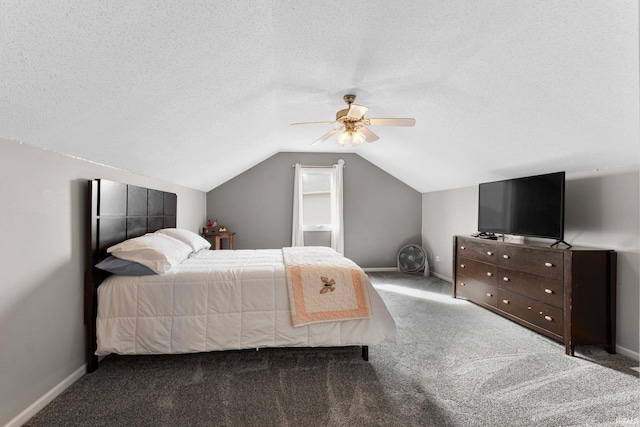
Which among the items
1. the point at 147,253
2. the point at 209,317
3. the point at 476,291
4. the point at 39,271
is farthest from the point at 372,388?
the point at 476,291

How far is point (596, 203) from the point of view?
2793mm

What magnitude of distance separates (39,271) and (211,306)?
1008 mm

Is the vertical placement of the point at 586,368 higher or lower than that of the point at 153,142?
lower

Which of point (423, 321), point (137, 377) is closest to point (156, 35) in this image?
point (137, 377)

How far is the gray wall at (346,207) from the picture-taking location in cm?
568

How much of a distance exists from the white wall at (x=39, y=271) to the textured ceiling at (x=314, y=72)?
0.54 ft

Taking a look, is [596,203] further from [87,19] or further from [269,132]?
[87,19]

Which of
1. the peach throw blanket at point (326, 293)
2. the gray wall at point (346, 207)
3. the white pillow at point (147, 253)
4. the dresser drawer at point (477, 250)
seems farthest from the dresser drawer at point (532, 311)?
the white pillow at point (147, 253)

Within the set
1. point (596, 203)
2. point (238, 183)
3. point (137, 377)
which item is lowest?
point (137, 377)

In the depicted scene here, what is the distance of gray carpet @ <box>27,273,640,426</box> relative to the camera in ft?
5.70

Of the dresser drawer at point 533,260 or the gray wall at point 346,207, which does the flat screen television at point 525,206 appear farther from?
the gray wall at point 346,207

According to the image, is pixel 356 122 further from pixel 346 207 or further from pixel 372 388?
pixel 346 207

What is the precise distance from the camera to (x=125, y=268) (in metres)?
2.27

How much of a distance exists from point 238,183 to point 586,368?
511 cm
